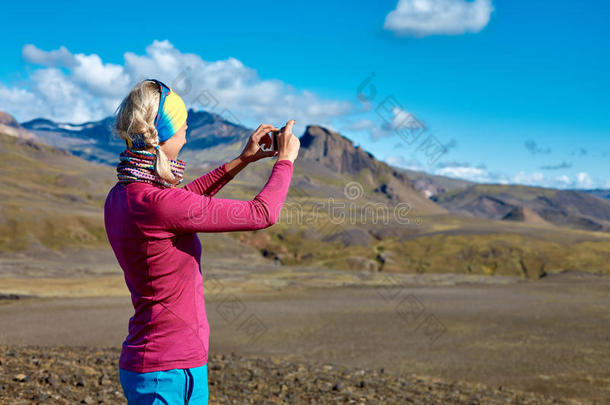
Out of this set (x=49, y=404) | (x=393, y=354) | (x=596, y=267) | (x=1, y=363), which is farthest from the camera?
(x=596, y=267)

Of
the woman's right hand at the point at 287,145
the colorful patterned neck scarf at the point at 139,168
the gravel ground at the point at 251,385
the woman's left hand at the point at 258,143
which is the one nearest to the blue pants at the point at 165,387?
the colorful patterned neck scarf at the point at 139,168

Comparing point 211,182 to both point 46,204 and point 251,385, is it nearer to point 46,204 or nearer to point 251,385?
point 251,385

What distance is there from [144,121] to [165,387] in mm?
1147

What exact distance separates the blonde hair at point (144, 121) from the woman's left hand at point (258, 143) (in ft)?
2.03

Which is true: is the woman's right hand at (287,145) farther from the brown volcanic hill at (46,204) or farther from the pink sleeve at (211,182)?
the brown volcanic hill at (46,204)

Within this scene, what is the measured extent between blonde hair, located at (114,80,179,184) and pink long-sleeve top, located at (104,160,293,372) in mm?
103

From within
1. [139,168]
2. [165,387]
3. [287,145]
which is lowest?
[165,387]

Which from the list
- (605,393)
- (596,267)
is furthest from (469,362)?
(596,267)

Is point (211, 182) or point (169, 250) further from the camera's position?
point (211, 182)

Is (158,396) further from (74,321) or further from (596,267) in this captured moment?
(596,267)

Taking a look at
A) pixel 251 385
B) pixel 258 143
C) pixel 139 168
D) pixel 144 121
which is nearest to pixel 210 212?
pixel 139 168

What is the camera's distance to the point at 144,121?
2.15 metres

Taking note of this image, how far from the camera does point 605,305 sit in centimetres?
2947

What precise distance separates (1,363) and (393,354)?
41.4 feet
